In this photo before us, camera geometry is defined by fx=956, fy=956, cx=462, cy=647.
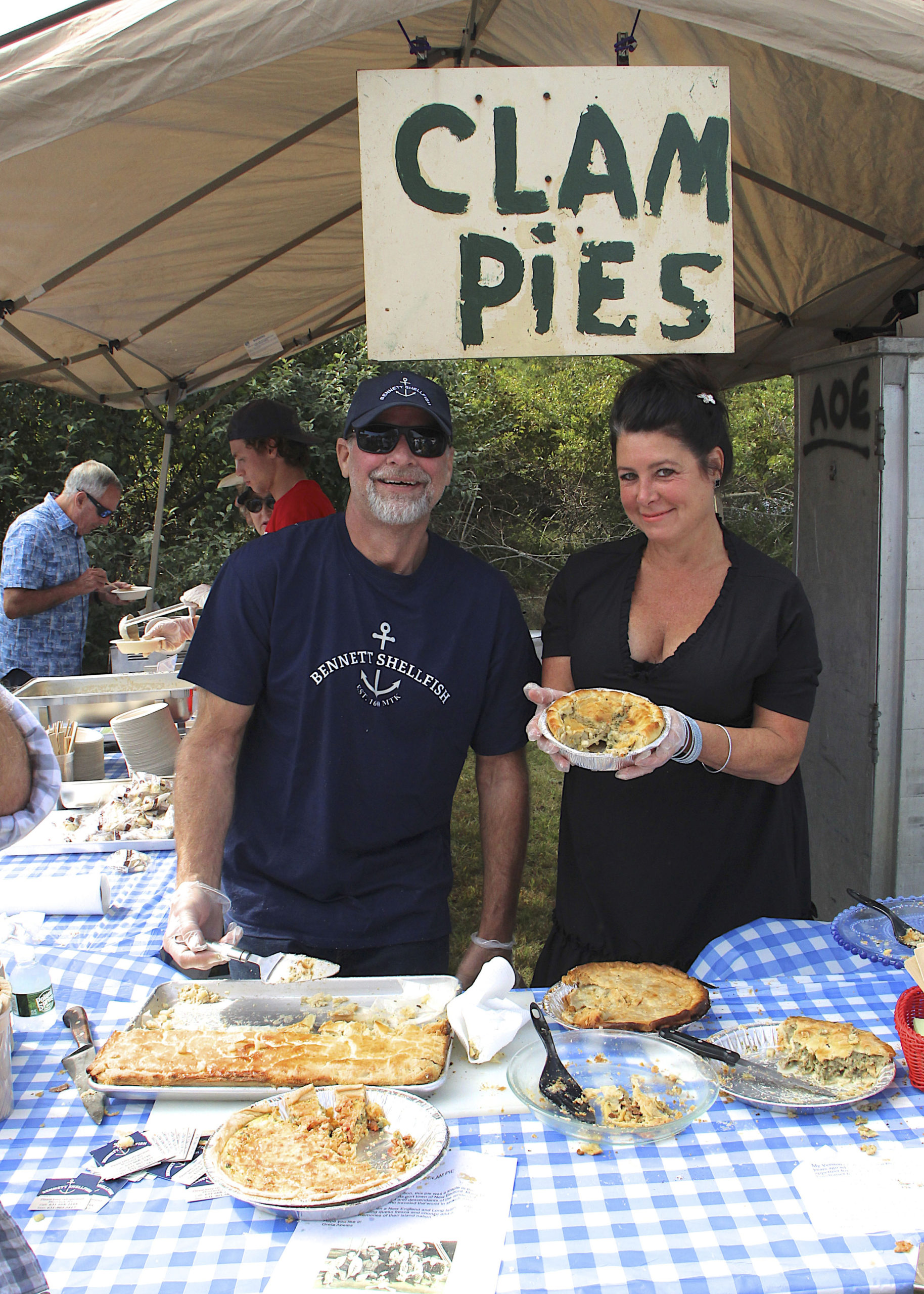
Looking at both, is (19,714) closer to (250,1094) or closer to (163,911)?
(250,1094)

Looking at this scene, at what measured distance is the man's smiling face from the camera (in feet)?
7.95

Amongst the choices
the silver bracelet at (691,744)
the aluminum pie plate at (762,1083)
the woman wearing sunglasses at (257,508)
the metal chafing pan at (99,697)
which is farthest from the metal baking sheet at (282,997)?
the woman wearing sunglasses at (257,508)

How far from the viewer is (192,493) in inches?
459

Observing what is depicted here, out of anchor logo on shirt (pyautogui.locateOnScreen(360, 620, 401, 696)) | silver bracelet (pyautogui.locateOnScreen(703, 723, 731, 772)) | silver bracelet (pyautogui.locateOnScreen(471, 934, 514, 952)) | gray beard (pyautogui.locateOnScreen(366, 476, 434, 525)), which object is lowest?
silver bracelet (pyautogui.locateOnScreen(471, 934, 514, 952))

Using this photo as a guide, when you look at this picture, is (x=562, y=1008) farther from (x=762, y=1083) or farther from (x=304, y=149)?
(x=304, y=149)

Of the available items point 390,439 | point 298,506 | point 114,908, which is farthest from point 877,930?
point 298,506

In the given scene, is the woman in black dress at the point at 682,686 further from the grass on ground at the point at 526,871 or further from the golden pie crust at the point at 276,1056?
the grass on ground at the point at 526,871

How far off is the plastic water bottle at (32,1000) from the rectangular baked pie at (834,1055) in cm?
143

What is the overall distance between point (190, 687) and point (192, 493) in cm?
787

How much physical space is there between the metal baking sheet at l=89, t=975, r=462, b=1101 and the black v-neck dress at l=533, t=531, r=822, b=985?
0.74 m

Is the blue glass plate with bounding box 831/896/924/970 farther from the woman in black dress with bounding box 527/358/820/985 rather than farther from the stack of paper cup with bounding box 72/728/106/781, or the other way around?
the stack of paper cup with bounding box 72/728/106/781

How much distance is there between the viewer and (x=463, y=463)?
1303 centimetres

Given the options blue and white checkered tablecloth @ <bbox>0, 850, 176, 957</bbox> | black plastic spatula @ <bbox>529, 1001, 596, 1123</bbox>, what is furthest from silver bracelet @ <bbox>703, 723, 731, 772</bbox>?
blue and white checkered tablecloth @ <bbox>0, 850, 176, 957</bbox>

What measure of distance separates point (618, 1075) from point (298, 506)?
12.9ft
